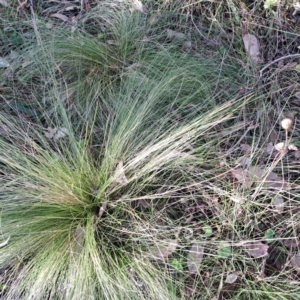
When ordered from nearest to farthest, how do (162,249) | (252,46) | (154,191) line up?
(162,249) < (154,191) < (252,46)

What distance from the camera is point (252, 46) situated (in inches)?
88.2

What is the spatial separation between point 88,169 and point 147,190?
0.30 m

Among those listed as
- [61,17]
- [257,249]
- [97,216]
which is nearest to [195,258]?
[257,249]

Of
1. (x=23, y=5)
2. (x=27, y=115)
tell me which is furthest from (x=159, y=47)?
(x=23, y=5)

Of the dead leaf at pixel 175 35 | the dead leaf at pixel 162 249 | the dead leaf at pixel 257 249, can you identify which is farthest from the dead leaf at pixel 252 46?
the dead leaf at pixel 162 249

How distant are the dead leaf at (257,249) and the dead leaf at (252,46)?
3.56 ft

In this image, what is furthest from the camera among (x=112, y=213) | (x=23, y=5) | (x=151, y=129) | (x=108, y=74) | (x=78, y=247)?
(x=23, y=5)

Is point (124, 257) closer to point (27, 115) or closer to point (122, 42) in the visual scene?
point (27, 115)

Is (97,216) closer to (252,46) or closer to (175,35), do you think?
(175,35)

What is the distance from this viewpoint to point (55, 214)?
1668 mm

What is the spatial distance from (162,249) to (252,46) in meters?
1.33

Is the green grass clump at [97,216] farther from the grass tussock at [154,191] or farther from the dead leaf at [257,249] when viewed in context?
the dead leaf at [257,249]

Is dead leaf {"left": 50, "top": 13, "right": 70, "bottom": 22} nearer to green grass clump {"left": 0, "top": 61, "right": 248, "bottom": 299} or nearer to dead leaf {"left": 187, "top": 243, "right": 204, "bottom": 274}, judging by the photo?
green grass clump {"left": 0, "top": 61, "right": 248, "bottom": 299}

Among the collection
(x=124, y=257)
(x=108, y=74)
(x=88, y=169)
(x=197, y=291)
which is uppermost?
(x=108, y=74)
